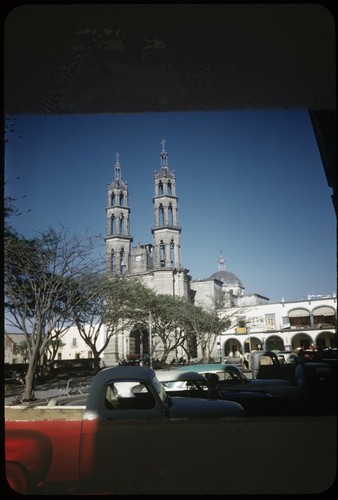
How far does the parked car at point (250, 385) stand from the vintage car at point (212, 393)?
363 millimetres

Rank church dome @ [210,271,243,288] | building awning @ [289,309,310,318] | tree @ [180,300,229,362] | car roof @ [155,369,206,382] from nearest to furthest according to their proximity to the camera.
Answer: car roof @ [155,369,206,382], building awning @ [289,309,310,318], tree @ [180,300,229,362], church dome @ [210,271,243,288]

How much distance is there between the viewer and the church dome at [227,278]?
48.9 meters

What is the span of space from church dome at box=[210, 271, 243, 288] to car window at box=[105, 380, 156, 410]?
147 ft

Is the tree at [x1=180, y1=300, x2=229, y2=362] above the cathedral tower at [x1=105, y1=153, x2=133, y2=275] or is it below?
below

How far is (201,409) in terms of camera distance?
14.6 ft

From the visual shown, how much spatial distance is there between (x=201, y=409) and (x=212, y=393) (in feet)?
4.94

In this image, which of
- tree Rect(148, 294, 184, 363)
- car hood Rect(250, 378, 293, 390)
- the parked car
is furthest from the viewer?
tree Rect(148, 294, 184, 363)

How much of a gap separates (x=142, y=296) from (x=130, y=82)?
22.7 m

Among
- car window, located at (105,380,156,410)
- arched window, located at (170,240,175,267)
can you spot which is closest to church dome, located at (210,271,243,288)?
arched window, located at (170,240,175,267)

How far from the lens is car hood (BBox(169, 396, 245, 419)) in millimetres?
4316

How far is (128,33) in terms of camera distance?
2.39 m

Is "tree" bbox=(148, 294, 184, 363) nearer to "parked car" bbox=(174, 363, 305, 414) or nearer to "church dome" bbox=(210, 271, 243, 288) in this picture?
"parked car" bbox=(174, 363, 305, 414)

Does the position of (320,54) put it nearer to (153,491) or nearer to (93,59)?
(93,59)

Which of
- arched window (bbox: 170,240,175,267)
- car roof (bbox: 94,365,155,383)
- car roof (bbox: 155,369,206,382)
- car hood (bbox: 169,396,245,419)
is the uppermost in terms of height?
arched window (bbox: 170,240,175,267)
